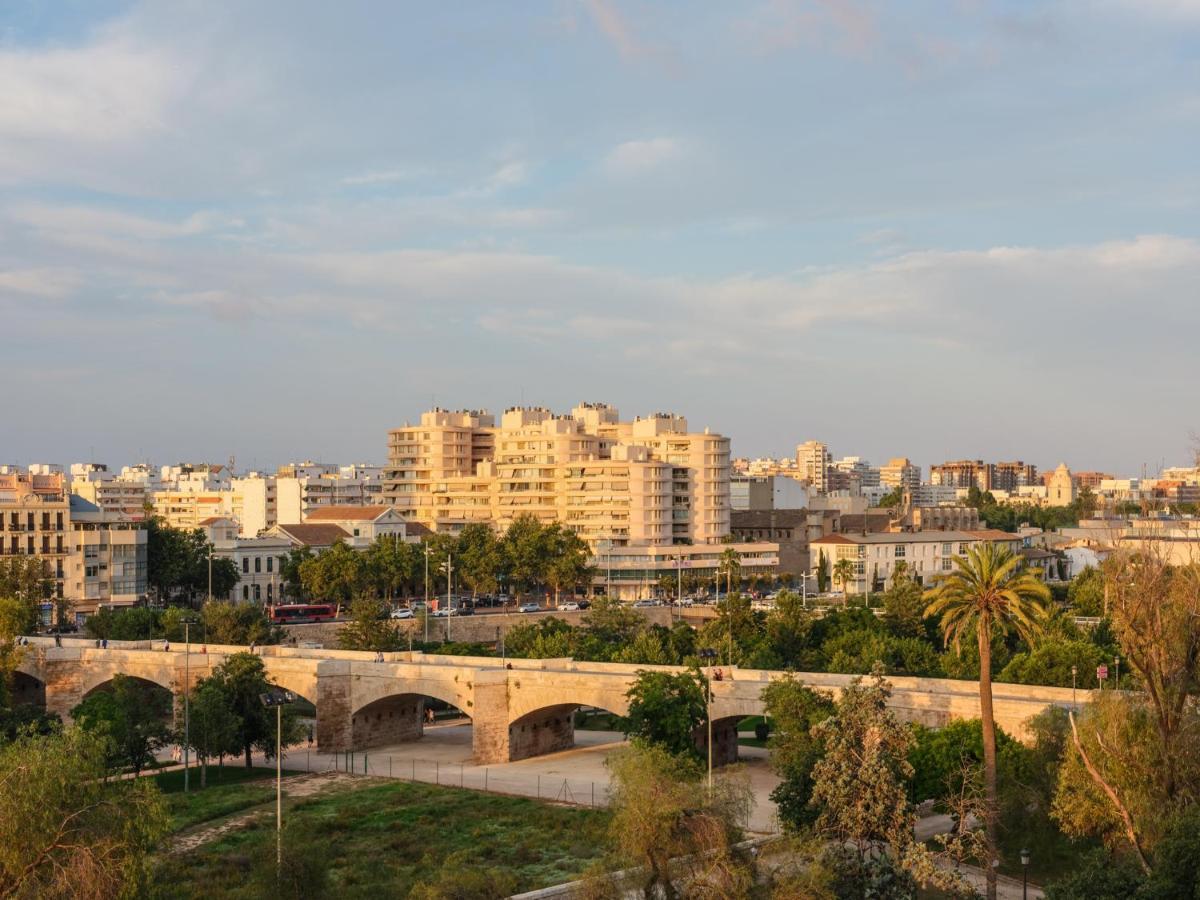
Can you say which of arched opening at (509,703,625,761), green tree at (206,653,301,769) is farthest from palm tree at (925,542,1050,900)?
green tree at (206,653,301,769)

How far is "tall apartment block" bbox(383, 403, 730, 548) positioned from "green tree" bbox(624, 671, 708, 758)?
79.3 m

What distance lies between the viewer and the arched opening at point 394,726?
6606cm

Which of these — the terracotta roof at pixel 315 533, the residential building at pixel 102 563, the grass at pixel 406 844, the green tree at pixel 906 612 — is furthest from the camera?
the terracotta roof at pixel 315 533

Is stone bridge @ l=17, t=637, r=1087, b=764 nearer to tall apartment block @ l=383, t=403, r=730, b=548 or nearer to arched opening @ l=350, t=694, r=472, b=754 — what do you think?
arched opening @ l=350, t=694, r=472, b=754

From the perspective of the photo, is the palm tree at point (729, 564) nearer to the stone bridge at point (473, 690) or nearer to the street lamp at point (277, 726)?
the stone bridge at point (473, 690)

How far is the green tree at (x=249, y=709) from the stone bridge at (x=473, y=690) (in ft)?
9.23

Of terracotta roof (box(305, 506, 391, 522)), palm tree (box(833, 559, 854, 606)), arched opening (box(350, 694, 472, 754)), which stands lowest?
arched opening (box(350, 694, 472, 754))

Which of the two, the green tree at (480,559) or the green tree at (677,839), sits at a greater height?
the green tree at (480,559)

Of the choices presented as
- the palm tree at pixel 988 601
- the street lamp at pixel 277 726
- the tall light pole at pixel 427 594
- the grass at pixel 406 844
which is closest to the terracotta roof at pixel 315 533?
the tall light pole at pixel 427 594

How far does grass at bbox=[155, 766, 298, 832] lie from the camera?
51344 mm

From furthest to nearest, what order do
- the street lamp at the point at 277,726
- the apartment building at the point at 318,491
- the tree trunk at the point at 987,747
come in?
1. the apartment building at the point at 318,491
2. the tree trunk at the point at 987,747
3. the street lamp at the point at 277,726

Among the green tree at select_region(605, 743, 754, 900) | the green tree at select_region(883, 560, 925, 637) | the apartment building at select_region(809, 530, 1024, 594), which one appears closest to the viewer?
the green tree at select_region(605, 743, 754, 900)

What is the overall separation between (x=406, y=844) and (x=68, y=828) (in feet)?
57.3

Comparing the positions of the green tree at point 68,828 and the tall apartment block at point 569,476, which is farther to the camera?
the tall apartment block at point 569,476
